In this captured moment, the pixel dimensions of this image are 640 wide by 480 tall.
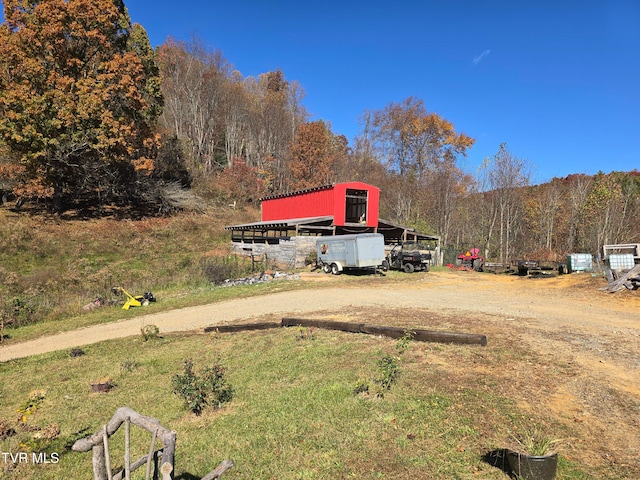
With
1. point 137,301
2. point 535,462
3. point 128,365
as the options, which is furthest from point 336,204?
point 535,462

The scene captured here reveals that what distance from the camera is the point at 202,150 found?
52.4m

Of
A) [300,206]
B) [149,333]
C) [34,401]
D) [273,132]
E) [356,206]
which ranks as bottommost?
[34,401]

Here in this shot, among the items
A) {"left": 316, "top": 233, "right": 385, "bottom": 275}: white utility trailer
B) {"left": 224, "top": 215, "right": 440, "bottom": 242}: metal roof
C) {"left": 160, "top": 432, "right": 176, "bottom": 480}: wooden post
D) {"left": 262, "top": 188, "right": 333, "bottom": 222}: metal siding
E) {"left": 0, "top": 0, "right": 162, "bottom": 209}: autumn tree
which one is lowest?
{"left": 160, "top": 432, "right": 176, "bottom": 480}: wooden post

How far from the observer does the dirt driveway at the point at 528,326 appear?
471cm

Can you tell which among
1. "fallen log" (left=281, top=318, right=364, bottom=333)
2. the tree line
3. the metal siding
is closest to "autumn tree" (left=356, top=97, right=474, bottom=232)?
the tree line

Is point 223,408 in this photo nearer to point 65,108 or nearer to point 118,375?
point 118,375

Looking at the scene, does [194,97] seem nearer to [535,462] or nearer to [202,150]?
[202,150]

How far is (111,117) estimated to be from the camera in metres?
29.6

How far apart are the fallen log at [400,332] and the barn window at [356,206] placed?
20.1 meters

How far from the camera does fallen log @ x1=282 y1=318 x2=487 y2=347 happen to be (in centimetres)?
738

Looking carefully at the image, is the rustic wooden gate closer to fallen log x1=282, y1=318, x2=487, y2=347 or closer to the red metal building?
fallen log x1=282, y1=318, x2=487, y2=347

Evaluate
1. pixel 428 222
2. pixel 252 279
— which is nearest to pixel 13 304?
pixel 252 279

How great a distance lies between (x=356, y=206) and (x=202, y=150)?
3012 centimetres

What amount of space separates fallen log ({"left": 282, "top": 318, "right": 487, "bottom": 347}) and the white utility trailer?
37.0ft
